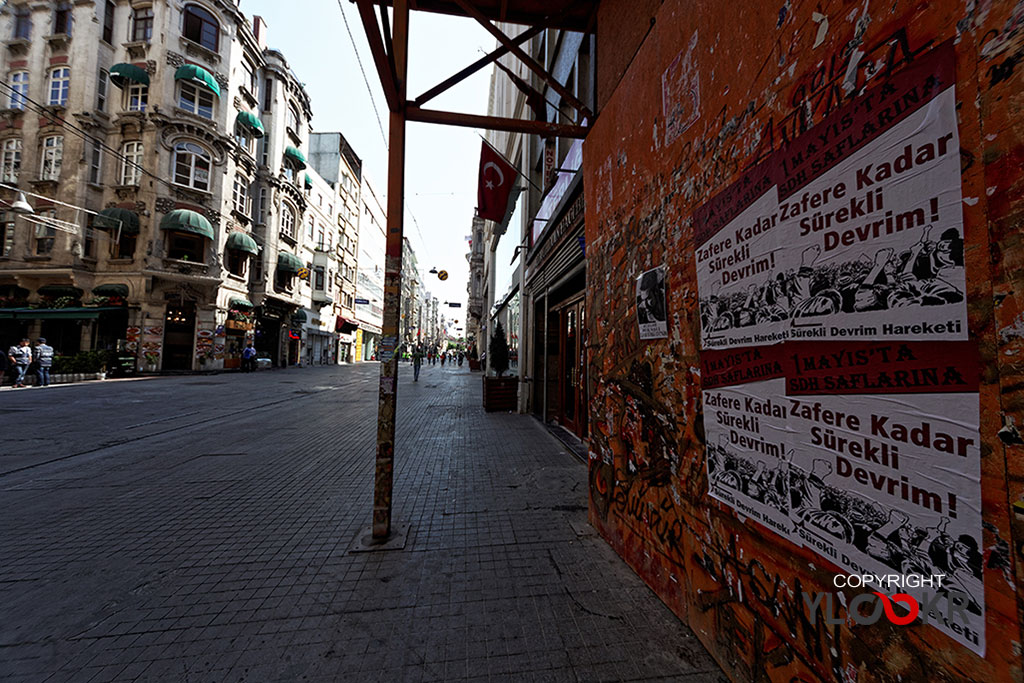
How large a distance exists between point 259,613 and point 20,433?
8.62 m

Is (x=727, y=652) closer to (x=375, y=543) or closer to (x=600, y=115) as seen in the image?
(x=375, y=543)

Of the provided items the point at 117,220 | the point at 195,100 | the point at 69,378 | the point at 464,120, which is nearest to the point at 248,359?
the point at 69,378

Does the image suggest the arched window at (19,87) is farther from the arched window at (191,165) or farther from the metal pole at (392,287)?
the metal pole at (392,287)

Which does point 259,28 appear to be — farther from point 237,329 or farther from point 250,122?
point 237,329

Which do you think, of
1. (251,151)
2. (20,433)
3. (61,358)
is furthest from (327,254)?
(20,433)

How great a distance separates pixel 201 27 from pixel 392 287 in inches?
1231

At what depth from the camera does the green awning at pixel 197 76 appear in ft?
71.3

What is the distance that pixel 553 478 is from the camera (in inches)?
203

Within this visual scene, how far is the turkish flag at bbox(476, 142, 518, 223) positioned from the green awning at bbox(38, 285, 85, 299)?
86.2ft

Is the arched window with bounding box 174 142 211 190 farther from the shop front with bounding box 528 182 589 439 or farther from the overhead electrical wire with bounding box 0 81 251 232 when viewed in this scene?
the shop front with bounding box 528 182 589 439

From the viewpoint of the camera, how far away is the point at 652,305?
9.16 ft

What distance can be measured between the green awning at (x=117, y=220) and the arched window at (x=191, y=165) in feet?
10.0

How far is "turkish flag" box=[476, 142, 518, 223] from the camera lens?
5605 millimetres

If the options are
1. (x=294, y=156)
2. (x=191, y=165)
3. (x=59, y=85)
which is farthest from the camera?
(x=294, y=156)
